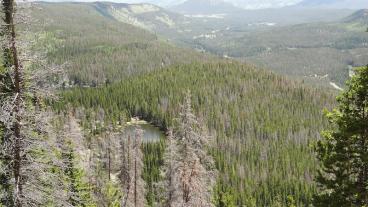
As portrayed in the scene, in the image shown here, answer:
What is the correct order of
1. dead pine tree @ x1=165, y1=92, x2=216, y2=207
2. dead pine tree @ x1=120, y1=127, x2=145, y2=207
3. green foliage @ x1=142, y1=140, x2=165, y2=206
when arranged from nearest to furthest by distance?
dead pine tree @ x1=165, y1=92, x2=216, y2=207 → dead pine tree @ x1=120, y1=127, x2=145, y2=207 → green foliage @ x1=142, y1=140, x2=165, y2=206

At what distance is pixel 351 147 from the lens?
74.8ft

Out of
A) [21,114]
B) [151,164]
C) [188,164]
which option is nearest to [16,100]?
[21,114]

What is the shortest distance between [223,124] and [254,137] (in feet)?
59.4

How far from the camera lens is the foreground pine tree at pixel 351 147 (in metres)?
22.0

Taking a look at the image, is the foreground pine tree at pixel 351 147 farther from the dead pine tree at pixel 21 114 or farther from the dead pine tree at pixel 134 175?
the dead pine tree at pixel 134 175

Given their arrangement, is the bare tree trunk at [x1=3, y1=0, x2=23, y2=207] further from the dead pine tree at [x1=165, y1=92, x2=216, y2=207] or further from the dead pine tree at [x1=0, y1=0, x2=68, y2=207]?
the dead pine tree at [x1=165, y1=92, x2=216, y2=207]

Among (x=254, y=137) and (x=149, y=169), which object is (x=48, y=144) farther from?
(x=254, y=137)

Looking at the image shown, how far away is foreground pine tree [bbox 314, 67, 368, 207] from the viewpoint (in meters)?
22.0

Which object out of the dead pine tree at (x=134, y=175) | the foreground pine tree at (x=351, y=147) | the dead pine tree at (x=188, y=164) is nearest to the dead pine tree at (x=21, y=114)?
the foreground pine tree at (x=351, y=147)

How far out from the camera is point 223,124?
624 feet

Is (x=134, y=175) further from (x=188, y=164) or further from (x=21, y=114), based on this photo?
(x=21, y=114)

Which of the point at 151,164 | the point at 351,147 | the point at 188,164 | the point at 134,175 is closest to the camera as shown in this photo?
the point at 351,147

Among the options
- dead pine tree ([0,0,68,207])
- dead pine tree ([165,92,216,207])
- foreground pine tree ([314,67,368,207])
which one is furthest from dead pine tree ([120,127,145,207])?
dead pine tree ([0,0,68,207])

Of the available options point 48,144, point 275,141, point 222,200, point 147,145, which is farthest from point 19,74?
point 275,141
